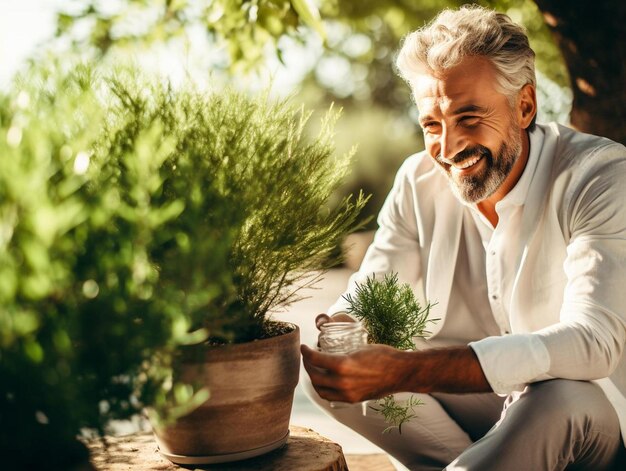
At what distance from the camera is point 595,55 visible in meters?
3.15

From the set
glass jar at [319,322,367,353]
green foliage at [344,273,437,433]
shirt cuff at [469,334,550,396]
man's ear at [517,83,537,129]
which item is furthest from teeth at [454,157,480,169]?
glass jar at [319,322,367,353]

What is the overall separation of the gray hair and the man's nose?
229mm

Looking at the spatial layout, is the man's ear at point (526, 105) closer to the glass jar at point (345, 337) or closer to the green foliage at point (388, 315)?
the green foliage at point (388, 315)

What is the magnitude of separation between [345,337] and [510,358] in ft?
1.55

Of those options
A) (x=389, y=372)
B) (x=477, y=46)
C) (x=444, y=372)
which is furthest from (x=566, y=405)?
(x=477, y=46)

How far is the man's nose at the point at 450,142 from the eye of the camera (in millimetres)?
2467

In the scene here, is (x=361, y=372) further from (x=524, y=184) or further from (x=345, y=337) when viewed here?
(x=524, y=184)

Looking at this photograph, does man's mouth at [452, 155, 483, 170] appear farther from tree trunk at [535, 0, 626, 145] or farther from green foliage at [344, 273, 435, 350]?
tree trunk at [535, 0, 626, 145]

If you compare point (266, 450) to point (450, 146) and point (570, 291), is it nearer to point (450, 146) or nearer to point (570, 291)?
point (570, 291)

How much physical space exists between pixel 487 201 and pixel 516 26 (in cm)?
68

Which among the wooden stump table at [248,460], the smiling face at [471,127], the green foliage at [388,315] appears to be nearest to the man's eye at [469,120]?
the smiling face at [471,127]

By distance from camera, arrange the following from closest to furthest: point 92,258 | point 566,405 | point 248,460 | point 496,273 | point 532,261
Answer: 1. point 92,258
2. point 248,460
3. point 566,405
4. point 532,261
5. point 496,273

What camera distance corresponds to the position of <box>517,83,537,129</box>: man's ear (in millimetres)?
A: 2590

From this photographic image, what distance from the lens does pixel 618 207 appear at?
216cm
